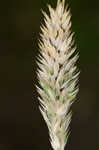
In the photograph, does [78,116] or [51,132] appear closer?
[51,132]

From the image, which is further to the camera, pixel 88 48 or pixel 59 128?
pixel 88 48

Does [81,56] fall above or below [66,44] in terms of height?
above

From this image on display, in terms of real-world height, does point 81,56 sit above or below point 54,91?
above

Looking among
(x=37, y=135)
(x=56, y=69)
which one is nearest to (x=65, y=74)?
(x=56, y=69)

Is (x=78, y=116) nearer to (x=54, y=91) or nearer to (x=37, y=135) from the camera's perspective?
(x=37, y=135)

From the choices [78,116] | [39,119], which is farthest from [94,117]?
[39,119]

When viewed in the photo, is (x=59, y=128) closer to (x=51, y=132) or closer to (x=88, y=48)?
(x=51, y=132)

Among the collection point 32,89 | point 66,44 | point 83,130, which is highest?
point 32,89
